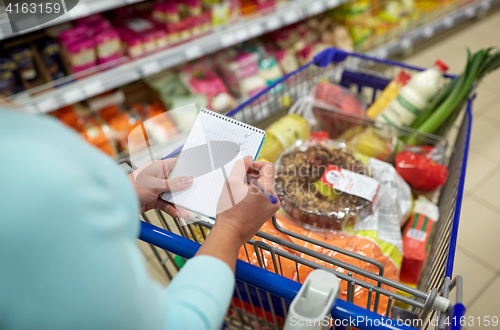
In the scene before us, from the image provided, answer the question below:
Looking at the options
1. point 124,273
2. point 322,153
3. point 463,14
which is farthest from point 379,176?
point 463,14

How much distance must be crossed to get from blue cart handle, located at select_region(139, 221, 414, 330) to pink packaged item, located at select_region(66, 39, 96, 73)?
4.44ft

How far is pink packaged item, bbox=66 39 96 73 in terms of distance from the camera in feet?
5.75

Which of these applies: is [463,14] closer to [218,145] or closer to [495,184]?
[495,184]

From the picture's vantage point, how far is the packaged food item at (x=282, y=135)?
122cm

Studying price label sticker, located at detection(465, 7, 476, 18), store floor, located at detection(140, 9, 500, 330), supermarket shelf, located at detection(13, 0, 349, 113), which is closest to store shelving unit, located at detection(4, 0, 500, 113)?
supermarket shelf, located at detection(13, 0, 349, 113)

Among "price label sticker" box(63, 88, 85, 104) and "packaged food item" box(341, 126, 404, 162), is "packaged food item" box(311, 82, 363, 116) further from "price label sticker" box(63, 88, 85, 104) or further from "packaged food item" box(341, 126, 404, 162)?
"price label sticker" box(63, 88, 85, 104)

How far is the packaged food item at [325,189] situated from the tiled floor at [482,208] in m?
0.89

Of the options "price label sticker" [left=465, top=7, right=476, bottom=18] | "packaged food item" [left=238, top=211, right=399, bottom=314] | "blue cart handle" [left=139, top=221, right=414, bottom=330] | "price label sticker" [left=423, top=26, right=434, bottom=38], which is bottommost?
"packaged food item" [left=238, top=211, right=399, bottom=314]

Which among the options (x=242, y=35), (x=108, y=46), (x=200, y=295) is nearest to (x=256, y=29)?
(x=242, y=35)

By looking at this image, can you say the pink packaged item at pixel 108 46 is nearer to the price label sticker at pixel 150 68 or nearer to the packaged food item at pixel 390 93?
the price label sticker at pixel 150 68

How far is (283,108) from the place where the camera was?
54.4 inches

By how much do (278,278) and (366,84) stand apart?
3.66ft

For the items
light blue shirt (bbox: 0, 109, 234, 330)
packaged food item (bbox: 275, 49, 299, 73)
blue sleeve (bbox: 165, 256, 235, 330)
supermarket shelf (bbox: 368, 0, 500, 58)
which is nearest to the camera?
light blue shirt (bbox: 0, 109, 234, 330)

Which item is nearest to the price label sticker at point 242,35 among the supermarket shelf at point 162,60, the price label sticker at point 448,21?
the supermarket shelf at point 162,60
